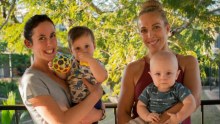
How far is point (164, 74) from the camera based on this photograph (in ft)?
4.56

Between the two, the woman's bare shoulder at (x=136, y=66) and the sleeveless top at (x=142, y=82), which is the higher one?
the woman's bare shoulder at (x=136, y=66)

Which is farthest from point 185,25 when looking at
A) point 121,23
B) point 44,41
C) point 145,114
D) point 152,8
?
point 44,41

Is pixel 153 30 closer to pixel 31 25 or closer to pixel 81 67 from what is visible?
pixel 81 67

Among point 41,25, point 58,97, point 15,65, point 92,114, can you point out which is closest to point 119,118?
point 92,114

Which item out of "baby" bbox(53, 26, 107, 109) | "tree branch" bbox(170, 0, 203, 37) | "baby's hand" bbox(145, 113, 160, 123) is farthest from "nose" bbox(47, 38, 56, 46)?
"tree branch" bbox(170, 0, 203, 37)

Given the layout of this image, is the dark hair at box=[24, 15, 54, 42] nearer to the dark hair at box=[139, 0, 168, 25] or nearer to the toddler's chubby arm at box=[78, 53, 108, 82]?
the toddler's chubby arm at box=[78, 53, 108, 82]

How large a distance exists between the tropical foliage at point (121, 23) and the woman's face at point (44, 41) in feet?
8.37

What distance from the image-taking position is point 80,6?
14.0 ft

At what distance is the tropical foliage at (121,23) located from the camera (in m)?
3.97

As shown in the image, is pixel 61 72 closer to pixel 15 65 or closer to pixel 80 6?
pixel 80 6

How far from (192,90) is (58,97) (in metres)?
0.66

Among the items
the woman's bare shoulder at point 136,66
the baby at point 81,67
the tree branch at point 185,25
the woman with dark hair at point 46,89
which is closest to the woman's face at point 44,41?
the woman with dark hair at point 46,89

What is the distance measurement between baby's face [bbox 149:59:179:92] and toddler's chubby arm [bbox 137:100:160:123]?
13 cm

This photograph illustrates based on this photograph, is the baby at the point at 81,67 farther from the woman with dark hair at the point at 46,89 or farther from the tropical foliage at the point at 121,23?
the tropical foliage at the point at 121,23
